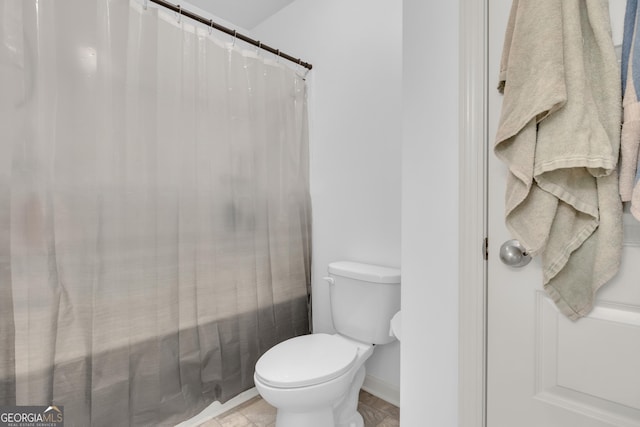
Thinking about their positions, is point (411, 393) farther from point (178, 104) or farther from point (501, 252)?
point (178, 104)

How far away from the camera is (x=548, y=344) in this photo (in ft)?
2.39

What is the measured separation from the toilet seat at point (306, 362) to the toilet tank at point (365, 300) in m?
0.10

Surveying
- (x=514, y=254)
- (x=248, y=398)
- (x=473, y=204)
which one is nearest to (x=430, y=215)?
(x=473, y=204)

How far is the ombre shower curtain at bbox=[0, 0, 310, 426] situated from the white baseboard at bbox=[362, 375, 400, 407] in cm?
57

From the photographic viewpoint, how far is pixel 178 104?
5.04 feet

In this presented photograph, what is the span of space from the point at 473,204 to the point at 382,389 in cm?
138

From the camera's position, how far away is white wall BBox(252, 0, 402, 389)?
5.55 feet

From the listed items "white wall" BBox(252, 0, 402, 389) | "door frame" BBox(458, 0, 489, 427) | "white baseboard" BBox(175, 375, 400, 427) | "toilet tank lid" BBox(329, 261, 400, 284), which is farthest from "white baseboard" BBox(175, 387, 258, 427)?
"door frame" BBox(458, 0, 489, 427)

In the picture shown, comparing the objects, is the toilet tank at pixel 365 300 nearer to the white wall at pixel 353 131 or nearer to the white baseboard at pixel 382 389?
the white wall at pixel 353 131

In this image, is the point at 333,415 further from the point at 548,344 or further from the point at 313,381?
the point at 548,344

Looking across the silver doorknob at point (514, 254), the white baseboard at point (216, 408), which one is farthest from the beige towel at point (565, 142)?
the white baseboard at point (216, 408)

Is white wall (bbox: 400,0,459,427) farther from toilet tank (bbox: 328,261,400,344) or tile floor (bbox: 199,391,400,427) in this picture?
tile floor (bbox: 199,391,400,427)

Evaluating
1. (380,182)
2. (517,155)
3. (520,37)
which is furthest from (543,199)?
(380,182)

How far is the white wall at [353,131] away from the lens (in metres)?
1.69
